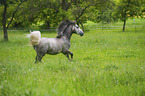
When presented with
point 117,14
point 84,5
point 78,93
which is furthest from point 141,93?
point 117,14

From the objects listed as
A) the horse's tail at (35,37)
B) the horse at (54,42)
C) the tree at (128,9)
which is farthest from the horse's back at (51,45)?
the tree at (128,9)

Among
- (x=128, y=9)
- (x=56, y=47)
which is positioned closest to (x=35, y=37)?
(x=56, y=47)

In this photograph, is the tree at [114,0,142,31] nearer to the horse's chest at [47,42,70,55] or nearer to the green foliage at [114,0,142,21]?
the green foliage at [114,0,142,21]

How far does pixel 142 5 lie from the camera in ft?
121

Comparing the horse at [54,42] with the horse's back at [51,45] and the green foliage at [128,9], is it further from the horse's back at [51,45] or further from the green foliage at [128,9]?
the green foliage at [128,9]

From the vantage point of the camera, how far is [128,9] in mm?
36156

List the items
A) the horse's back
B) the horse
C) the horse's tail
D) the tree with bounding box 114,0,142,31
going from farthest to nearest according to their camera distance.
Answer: the tree with bounding box 114,0,142,31
the horse's back
the horse
the horse's tail

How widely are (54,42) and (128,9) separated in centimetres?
3265

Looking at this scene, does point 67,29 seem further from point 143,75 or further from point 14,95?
point 14,95

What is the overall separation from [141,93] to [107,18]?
5099 centimetres

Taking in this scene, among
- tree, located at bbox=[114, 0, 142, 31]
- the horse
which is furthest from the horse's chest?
tree, located at bbox=[114, 0, 142, 31]

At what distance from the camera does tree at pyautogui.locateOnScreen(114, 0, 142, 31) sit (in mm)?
35625

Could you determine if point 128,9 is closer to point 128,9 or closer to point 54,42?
point 128,9

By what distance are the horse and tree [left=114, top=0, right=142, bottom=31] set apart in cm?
3101
